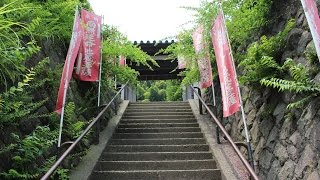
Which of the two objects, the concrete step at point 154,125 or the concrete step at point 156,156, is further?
the concrete step at point 154,125

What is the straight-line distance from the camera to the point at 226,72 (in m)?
5.27

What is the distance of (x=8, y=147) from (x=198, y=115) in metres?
6.21

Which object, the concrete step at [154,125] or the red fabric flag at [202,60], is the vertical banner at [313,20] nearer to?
the red fabric flag at [202,60]

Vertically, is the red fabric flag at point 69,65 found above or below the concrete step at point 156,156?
above

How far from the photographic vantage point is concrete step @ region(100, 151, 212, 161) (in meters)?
6.42

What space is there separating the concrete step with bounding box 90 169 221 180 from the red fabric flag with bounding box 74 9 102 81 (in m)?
1.98

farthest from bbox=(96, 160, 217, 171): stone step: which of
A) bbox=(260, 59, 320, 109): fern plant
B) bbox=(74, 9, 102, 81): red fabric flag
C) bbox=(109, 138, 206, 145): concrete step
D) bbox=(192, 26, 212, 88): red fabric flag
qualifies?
bbox=(260, 59, 320, 109): fern plant

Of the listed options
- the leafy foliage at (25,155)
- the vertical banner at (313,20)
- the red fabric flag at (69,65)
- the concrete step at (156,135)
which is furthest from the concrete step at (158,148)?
the vertical banner at (313,20)

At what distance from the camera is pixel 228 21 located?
6.21 m

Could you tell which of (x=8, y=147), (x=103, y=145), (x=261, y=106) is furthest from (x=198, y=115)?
(x=8, y=147)

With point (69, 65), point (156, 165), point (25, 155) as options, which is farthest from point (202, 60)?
point (25, 155)

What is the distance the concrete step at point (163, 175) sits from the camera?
5.56 m

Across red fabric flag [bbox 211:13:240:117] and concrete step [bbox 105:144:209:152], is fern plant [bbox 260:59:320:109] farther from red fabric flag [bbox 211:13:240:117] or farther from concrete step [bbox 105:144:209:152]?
concrete step [bbox 105:144:209:152]

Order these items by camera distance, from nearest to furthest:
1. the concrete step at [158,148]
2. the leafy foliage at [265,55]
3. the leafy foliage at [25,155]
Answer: the leafy foliage at [25,155] < the leafy foliage at [265,55] < the concrete step at [158,148]
